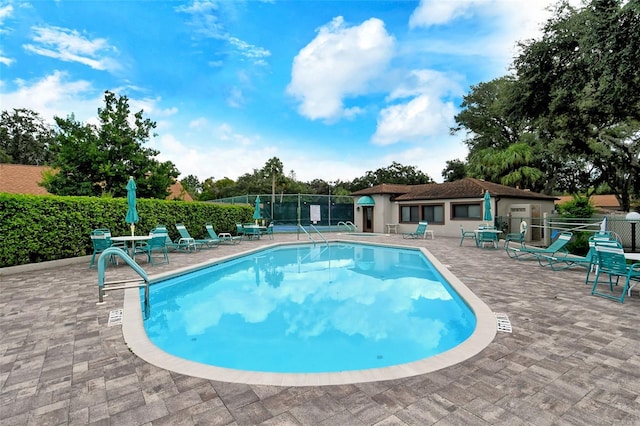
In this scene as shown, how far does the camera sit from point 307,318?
562 centimetres

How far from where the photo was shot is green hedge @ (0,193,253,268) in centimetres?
788

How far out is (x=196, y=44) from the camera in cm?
1449

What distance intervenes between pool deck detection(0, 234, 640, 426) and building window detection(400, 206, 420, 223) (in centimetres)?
1703

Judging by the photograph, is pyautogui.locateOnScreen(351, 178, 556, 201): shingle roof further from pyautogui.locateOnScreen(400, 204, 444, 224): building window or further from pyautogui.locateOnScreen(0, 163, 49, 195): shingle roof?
pyautogui.locateOnScreen(0, 163, 49, 195): shingle roof

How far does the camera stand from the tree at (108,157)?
16.2 metres

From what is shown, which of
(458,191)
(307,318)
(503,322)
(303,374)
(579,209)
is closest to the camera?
(303,374)

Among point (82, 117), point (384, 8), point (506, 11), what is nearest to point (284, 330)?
point (506, 11)

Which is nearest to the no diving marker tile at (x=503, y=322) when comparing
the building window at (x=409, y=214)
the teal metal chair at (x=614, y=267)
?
the teal metal chair at (x=614, y=267)

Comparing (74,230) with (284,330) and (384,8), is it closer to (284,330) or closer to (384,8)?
(284,330)

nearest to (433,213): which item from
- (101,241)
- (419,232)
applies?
(419,232)

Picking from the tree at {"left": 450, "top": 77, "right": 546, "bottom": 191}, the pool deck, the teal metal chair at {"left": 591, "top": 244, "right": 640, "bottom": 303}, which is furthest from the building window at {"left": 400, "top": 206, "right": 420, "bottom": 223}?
the pool deck

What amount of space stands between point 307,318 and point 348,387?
3004 millimetres

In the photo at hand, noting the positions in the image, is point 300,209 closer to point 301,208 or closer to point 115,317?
point 301,208

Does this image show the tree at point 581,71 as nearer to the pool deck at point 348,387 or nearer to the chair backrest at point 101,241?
the pool deck at point 348,387
